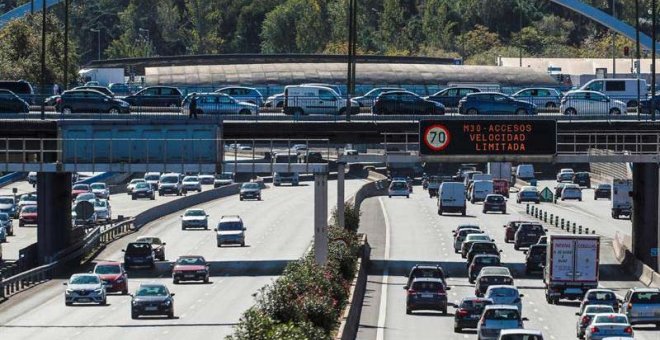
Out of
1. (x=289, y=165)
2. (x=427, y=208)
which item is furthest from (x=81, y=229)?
(x=427, y=208)

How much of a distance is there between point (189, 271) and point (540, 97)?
33423 mm

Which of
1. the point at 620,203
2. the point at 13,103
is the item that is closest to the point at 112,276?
the point at 13,103

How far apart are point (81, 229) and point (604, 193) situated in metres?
58.1

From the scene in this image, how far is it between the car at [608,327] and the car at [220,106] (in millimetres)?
42629

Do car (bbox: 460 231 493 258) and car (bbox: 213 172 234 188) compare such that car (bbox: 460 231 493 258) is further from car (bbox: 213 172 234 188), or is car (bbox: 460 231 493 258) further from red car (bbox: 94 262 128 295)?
car (bbox: 213 172 234 188)

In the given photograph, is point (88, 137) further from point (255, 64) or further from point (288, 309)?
point (255, 64)

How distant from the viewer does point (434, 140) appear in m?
68.6

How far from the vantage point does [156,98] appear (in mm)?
96750

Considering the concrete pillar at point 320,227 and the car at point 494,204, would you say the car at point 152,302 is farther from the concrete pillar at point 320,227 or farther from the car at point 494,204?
the car at point 494,204

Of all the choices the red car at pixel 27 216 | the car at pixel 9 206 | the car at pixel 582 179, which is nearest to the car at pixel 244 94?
the red car at pixel 27 216

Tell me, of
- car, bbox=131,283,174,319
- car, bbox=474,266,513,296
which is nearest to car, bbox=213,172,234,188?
car, bbox=474,266,513,296

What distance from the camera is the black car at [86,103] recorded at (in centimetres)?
8900

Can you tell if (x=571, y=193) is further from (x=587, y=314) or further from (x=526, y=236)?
(x=587, y=314)

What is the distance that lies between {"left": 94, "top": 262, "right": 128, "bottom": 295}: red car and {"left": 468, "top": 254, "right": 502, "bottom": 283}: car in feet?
43.5
